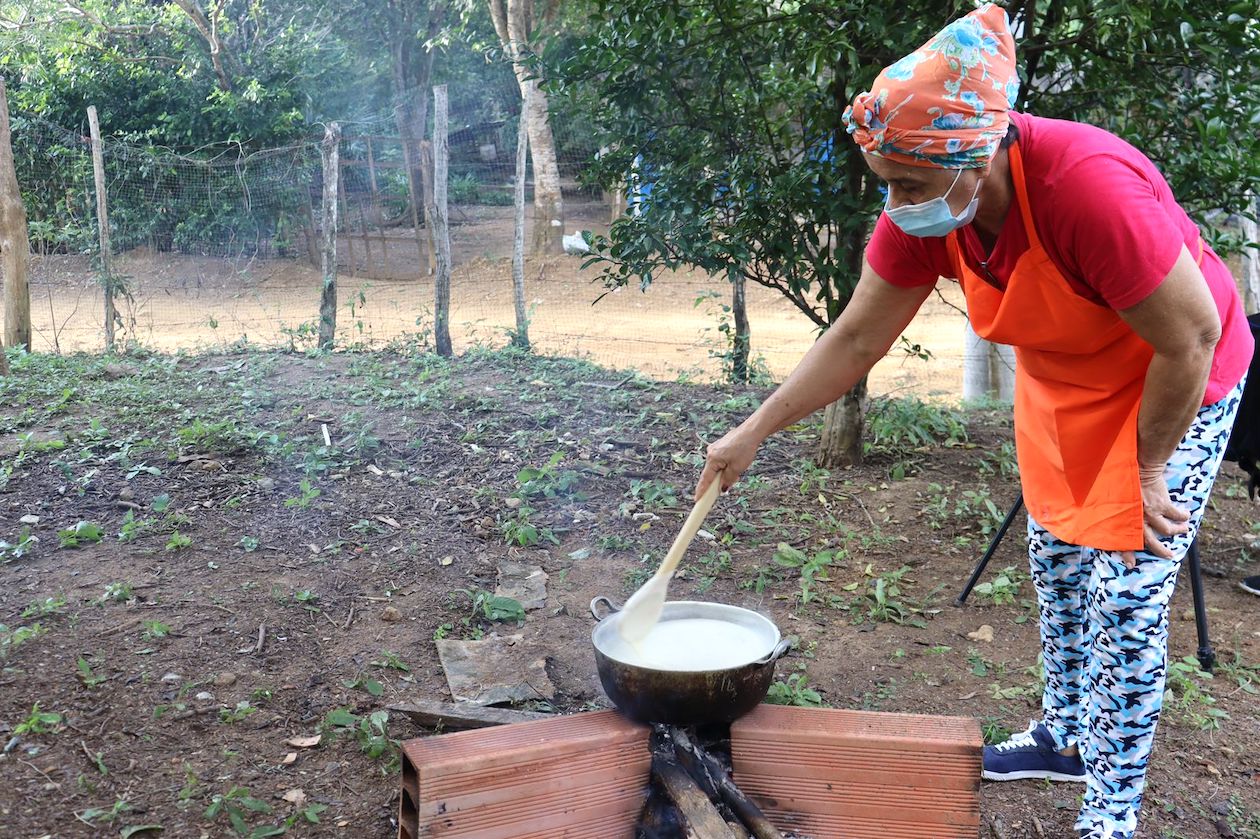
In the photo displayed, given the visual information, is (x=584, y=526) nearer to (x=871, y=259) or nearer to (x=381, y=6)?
(x=871, y=259)

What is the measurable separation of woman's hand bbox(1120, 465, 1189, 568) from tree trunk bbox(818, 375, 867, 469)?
2.83m

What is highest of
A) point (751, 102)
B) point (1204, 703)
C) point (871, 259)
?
point (751, 102)

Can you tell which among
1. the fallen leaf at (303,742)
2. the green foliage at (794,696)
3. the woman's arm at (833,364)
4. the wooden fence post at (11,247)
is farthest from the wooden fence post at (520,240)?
the woman's arm at (833,364)

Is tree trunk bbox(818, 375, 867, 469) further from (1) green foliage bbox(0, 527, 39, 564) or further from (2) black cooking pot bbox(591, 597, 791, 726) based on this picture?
(1) green foliage bbox(0, 527, 39, 564)

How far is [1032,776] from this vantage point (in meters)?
2.76

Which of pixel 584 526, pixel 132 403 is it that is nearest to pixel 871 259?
pixel 584 526

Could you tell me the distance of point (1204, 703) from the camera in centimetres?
321

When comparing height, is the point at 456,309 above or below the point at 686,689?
above

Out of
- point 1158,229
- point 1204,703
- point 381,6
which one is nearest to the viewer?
point 1158,229

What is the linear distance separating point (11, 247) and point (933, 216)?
7.80m

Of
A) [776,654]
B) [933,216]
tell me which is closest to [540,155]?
[776,654]

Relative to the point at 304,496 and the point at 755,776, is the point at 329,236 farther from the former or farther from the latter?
the point at 755,776

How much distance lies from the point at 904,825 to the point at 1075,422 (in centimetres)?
107

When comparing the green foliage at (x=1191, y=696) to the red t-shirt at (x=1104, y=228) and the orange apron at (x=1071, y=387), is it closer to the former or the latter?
the orange apron at (x=1071, y=387)
